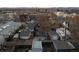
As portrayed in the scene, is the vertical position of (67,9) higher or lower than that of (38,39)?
higher
